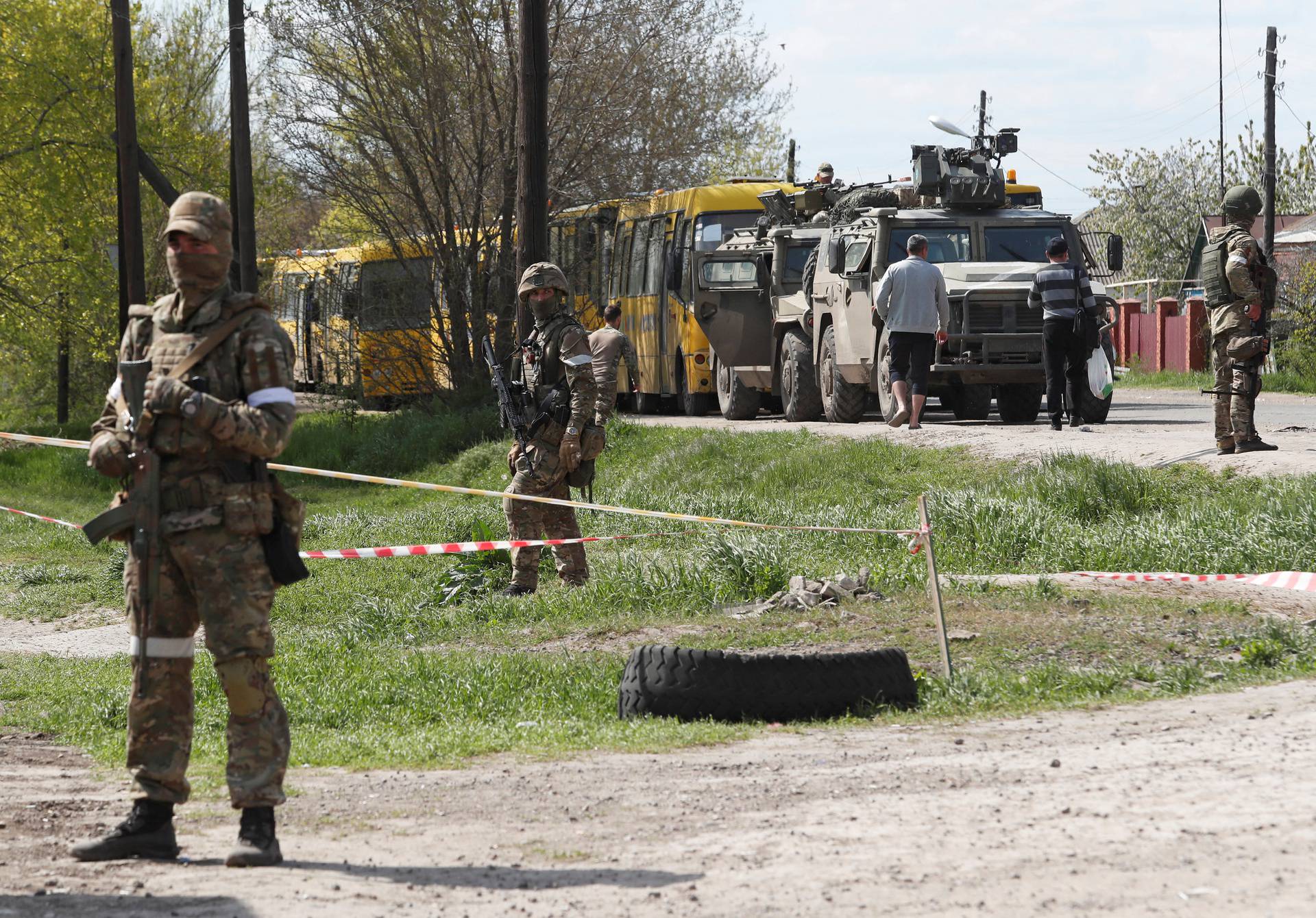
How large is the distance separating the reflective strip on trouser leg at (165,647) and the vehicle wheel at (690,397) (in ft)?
66.5

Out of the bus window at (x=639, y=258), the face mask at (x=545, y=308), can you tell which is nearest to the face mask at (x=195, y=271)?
the face mask at (x=545, y=308)

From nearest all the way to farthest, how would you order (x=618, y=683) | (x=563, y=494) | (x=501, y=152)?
(x=618, y=683)
(x=563, y=494)
(x=501, y=152)

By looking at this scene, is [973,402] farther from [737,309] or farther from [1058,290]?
[737,309]

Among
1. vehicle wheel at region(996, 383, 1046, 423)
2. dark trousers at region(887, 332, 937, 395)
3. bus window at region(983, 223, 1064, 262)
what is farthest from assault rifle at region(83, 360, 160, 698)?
bus window at region(983, 223, 1064, 262)

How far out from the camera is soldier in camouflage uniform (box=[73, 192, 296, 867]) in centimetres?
512

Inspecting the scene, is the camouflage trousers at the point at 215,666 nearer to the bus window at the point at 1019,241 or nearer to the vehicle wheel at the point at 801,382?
the bus window at the point at 1019,241

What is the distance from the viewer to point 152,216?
124ft

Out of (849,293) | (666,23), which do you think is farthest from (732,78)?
(849,293)

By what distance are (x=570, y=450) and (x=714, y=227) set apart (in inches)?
590

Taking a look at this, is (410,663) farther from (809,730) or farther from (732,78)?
(732,78)

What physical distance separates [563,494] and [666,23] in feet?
65.9

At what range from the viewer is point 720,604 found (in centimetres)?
1021

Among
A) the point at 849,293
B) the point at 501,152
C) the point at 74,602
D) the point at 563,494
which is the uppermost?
the point at 501,152

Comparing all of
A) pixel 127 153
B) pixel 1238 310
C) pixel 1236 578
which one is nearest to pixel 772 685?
pixel 1236 578
